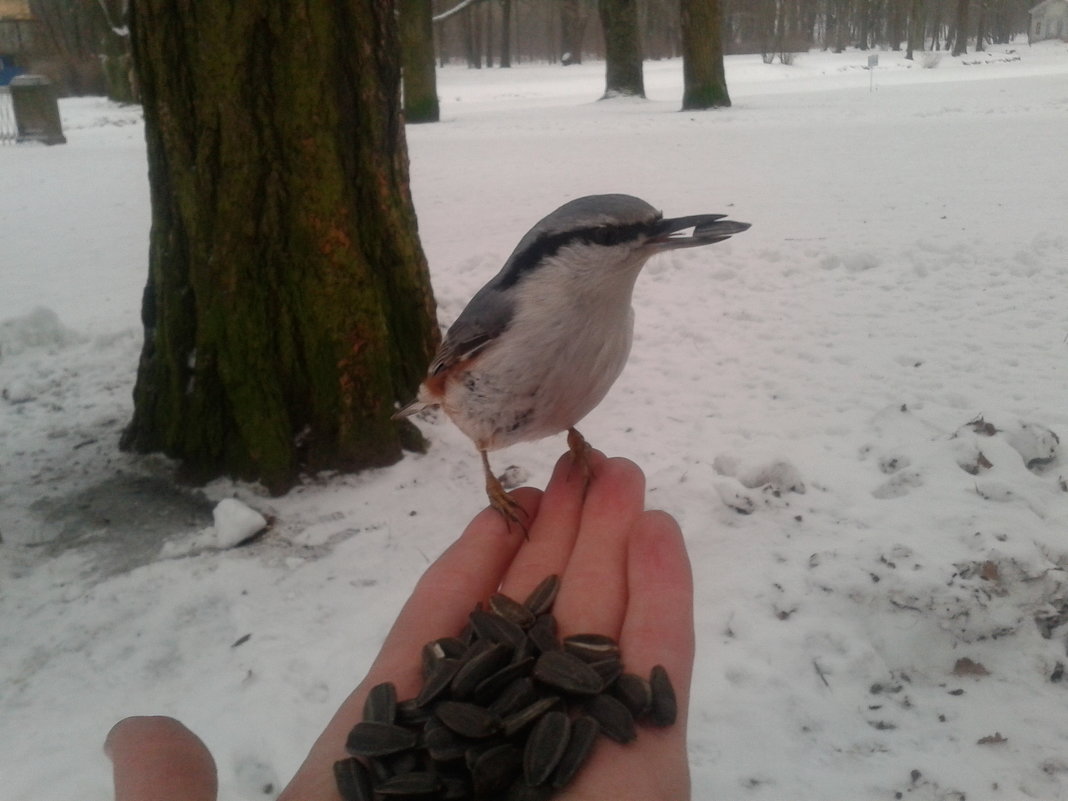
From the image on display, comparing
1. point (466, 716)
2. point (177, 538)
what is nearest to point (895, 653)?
point (466, 716)

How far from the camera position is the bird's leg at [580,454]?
2061 mm

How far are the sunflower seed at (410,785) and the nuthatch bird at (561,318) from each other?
732mm

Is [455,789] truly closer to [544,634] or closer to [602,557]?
[544,634]

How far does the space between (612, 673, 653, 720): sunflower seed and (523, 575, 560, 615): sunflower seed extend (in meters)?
0.32

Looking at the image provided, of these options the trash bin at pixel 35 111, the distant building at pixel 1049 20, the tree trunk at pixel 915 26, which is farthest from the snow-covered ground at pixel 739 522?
the distant building at pixel 1049 20

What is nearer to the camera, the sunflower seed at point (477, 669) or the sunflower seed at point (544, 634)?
the sunflower seed at point (477, 669)

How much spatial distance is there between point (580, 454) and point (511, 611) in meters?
0.50

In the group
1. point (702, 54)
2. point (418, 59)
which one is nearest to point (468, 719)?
point (702, 54)

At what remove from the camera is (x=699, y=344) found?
418 centimetres

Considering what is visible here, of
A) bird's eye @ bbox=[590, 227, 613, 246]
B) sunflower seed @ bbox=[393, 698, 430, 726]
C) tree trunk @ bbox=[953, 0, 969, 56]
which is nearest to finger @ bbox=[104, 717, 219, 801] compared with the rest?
sunflower seed @ bbox=[393, 698, 430, 726]

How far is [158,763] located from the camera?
129 cm

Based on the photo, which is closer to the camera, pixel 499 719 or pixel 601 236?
pixel 499 719

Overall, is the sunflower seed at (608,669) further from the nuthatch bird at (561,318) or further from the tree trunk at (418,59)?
the tree trunk at (418,59)

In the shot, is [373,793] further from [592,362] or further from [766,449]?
[766,449]
